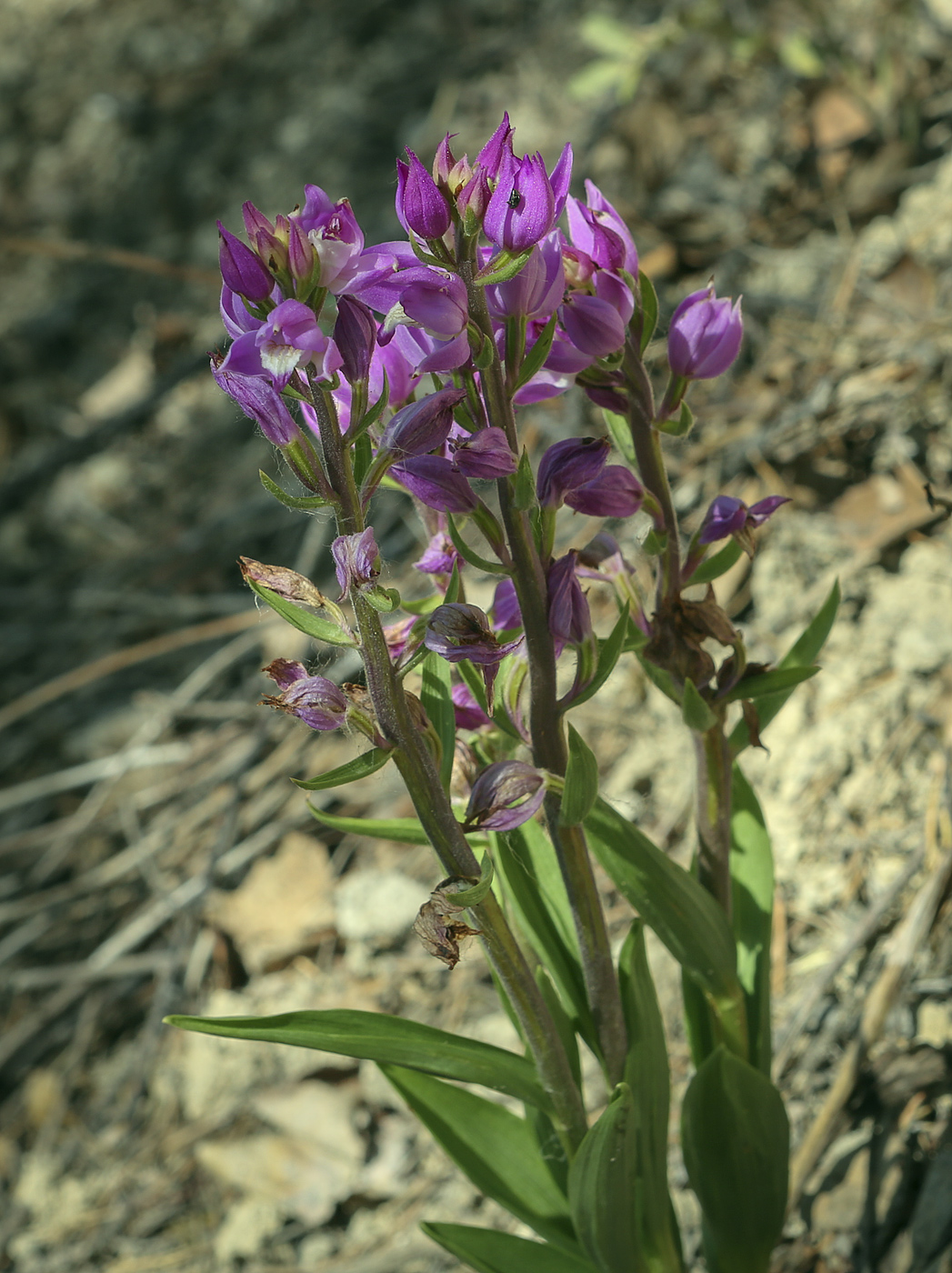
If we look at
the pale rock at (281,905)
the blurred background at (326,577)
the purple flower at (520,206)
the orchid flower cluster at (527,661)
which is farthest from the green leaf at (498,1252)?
the pale rock at (281,905)

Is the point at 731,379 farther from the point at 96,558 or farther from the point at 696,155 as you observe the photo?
the point at 96,558

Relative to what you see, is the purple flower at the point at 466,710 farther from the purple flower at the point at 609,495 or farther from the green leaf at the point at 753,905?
the green leaf at the point at 753,905

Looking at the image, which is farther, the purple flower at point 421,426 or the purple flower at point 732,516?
the purple flower at point 732,516

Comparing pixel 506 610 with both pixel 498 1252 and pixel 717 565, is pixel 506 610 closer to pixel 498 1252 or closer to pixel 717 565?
pixel 717 565

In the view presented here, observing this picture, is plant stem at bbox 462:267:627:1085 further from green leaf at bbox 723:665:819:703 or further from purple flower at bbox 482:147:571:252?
green leaf at bbox 723:665:819:703

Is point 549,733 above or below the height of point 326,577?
below

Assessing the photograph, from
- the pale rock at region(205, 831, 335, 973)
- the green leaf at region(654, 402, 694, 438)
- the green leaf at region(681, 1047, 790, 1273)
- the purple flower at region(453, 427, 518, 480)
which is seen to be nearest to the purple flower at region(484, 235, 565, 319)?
the purple flower at region(453, 427, 518, 480)

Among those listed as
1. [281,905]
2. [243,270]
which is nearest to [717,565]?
[243,270]
